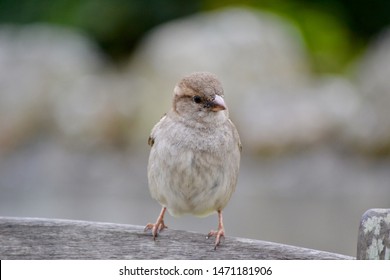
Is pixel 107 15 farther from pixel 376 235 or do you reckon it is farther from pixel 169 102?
pixel 376 235

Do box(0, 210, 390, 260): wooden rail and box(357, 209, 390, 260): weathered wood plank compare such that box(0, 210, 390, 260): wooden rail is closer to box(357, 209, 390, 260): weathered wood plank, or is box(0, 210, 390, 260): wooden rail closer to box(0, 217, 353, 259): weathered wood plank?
box(0, 217, 353, 259): weathered wood plank

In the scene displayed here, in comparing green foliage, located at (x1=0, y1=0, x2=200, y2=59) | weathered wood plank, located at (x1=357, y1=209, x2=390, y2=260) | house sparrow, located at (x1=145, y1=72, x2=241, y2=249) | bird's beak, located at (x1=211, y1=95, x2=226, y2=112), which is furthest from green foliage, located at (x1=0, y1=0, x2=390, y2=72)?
weathered wood plank, located at (x1=357, y1=209, x2=390, y2=260)

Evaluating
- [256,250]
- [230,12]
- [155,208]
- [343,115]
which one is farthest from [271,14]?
[256,250]

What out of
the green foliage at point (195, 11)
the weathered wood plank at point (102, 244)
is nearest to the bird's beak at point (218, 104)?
the weathered wood plank at point (102, 244)

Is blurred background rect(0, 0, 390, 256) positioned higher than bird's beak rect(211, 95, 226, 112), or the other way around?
blurred background rect(0, 0, 390, 256)
